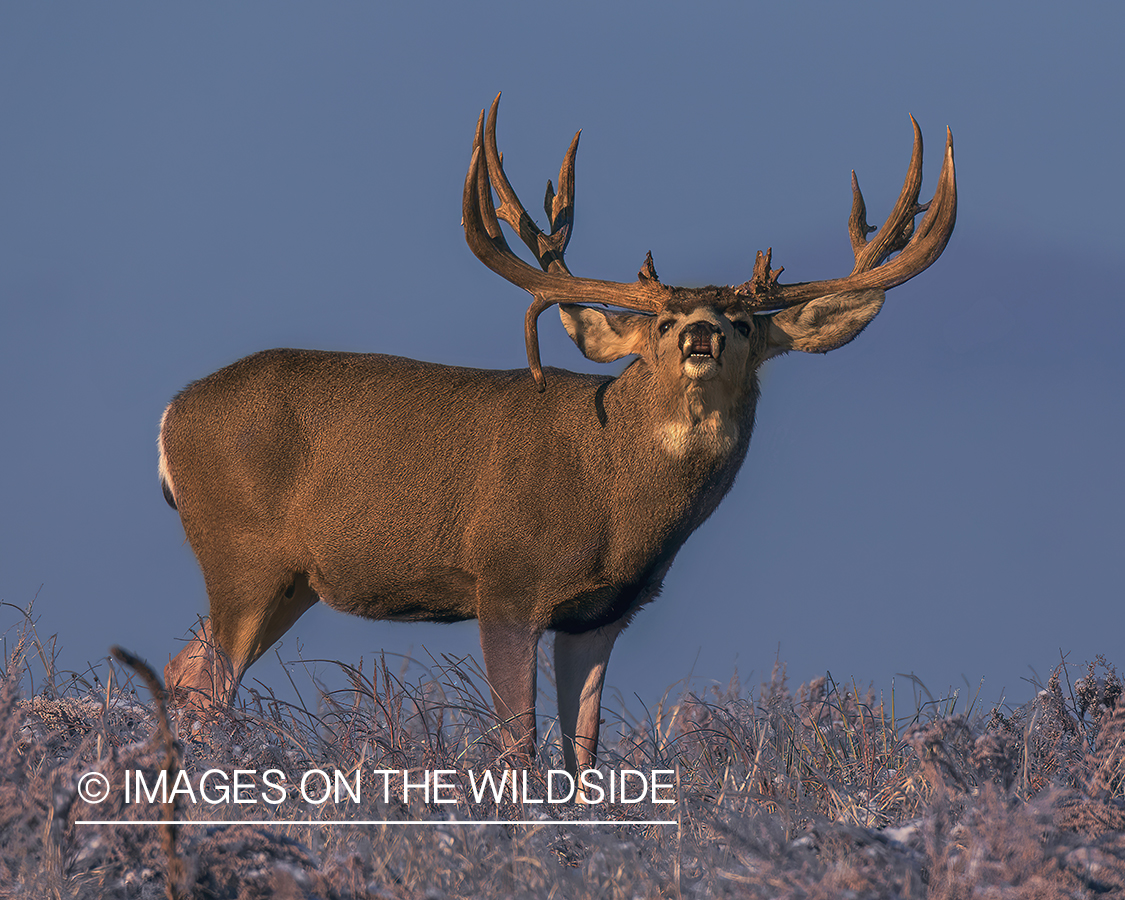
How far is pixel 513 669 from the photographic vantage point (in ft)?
23.5

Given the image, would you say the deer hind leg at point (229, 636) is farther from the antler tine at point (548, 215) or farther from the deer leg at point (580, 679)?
the antler tine at point (548, 215)

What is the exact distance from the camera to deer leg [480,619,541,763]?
23.4ft

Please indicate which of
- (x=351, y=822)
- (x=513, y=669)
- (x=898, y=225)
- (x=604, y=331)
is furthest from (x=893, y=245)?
(x=351, y=822)

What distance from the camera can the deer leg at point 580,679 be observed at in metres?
7.68

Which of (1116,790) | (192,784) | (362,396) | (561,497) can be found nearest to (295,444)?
(362,396)

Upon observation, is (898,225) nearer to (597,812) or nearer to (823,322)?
(823,322)

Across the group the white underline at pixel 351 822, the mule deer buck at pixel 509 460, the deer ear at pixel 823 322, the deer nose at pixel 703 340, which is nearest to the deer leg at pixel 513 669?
the mule deer buck at pixel 509 460

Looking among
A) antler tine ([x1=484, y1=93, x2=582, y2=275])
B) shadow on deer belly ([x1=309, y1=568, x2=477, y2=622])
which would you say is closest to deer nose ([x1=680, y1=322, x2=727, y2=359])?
antler tine ([x1=484, y1=93, x2=582, y2=275])

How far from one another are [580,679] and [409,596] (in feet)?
3.85

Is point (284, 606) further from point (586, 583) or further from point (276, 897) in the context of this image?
point (276, 897)

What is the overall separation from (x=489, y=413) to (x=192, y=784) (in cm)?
333

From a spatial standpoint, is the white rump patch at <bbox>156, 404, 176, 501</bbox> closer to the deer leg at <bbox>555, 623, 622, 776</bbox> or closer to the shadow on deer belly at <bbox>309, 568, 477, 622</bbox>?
the shadow on deer belly at <bbox>309, 568, 477, 622</bbox>

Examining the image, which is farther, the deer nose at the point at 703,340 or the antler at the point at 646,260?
the antler at the point at 646,260

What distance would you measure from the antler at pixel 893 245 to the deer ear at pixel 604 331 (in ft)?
2.13
